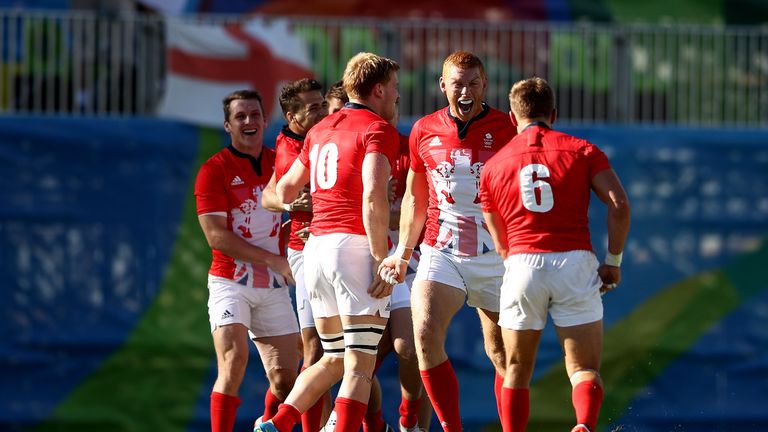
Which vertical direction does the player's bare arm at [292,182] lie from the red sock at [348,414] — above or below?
above

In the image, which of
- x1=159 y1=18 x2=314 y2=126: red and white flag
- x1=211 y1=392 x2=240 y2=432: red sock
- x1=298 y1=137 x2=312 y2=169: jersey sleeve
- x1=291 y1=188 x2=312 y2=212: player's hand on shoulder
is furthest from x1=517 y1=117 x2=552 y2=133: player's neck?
x1=159 y1=18 x2=314 y2=126: red and white flag

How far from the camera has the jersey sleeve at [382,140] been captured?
6543 millimetres

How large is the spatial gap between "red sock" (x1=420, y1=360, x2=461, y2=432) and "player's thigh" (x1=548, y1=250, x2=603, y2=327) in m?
0.92

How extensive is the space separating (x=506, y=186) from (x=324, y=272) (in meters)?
1.10

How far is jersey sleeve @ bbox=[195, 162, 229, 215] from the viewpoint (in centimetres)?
782

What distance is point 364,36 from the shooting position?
10992mm

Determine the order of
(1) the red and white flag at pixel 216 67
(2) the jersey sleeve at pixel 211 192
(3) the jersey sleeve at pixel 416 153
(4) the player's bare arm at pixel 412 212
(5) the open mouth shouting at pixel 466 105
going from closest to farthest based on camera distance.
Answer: (4) the player's bare arm at pixel 412 212 < (5) the open mouth shouting at pixel 466 105 < (3) the jersey sleeve at pixel 416 153 < (2) the jersey sleeve at pixel 211 192 < (1) the red and white flag at pixel 216 67

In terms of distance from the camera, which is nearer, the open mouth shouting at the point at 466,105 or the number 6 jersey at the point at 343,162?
the number 6 jersey at the point at 343,162

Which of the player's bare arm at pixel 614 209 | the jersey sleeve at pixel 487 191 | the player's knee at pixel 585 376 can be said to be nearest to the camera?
the player's bare arm at pixel 614 209

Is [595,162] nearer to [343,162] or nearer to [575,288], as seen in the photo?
[575,288]

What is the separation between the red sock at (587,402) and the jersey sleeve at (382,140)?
5.09 feet

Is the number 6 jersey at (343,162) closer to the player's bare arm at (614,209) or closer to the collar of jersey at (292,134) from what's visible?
the collar of jersey at (292,134)

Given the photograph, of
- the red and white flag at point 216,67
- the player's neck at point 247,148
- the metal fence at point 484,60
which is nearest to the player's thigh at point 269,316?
the player's neck at point 247,148

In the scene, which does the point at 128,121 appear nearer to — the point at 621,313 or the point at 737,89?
the point at 621,313
